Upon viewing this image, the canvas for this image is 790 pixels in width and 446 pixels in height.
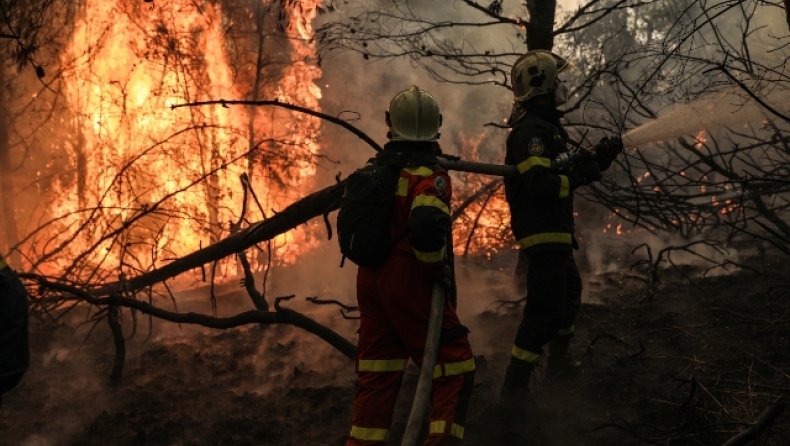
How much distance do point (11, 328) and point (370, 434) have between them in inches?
65.4

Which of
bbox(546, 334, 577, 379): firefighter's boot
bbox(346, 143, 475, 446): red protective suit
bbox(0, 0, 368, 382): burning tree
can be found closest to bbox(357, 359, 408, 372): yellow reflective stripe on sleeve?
bbox(346, 143, 475, 446): red protective suit

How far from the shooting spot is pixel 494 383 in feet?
14.1

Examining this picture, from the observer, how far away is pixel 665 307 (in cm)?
533

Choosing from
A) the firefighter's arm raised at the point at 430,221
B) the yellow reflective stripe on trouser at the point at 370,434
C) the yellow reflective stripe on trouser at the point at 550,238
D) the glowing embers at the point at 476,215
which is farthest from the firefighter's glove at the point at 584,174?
the glowing embers at the point at 476,215

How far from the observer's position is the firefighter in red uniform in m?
2.98

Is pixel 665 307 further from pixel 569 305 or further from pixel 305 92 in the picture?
pixel 305 92

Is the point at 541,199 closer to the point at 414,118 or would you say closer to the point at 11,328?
the point at 414,118

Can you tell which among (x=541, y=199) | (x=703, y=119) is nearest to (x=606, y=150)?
(x=541, y=199)

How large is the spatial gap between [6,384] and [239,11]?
14.2 m

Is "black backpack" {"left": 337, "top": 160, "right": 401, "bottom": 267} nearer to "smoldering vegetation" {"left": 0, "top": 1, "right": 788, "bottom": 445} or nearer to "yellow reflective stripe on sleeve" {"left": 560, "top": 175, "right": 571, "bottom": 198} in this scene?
"yellow reflective stripe on sleeve" {"left": 560, "top": 175, "right": 571, "bottom": 198}

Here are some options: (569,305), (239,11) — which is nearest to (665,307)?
(569,305)

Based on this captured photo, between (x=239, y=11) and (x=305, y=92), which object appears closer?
(x=239, y=11)

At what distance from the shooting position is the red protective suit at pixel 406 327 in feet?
9.85

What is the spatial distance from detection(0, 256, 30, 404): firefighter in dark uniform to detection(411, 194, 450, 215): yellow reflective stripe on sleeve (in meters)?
1.62
